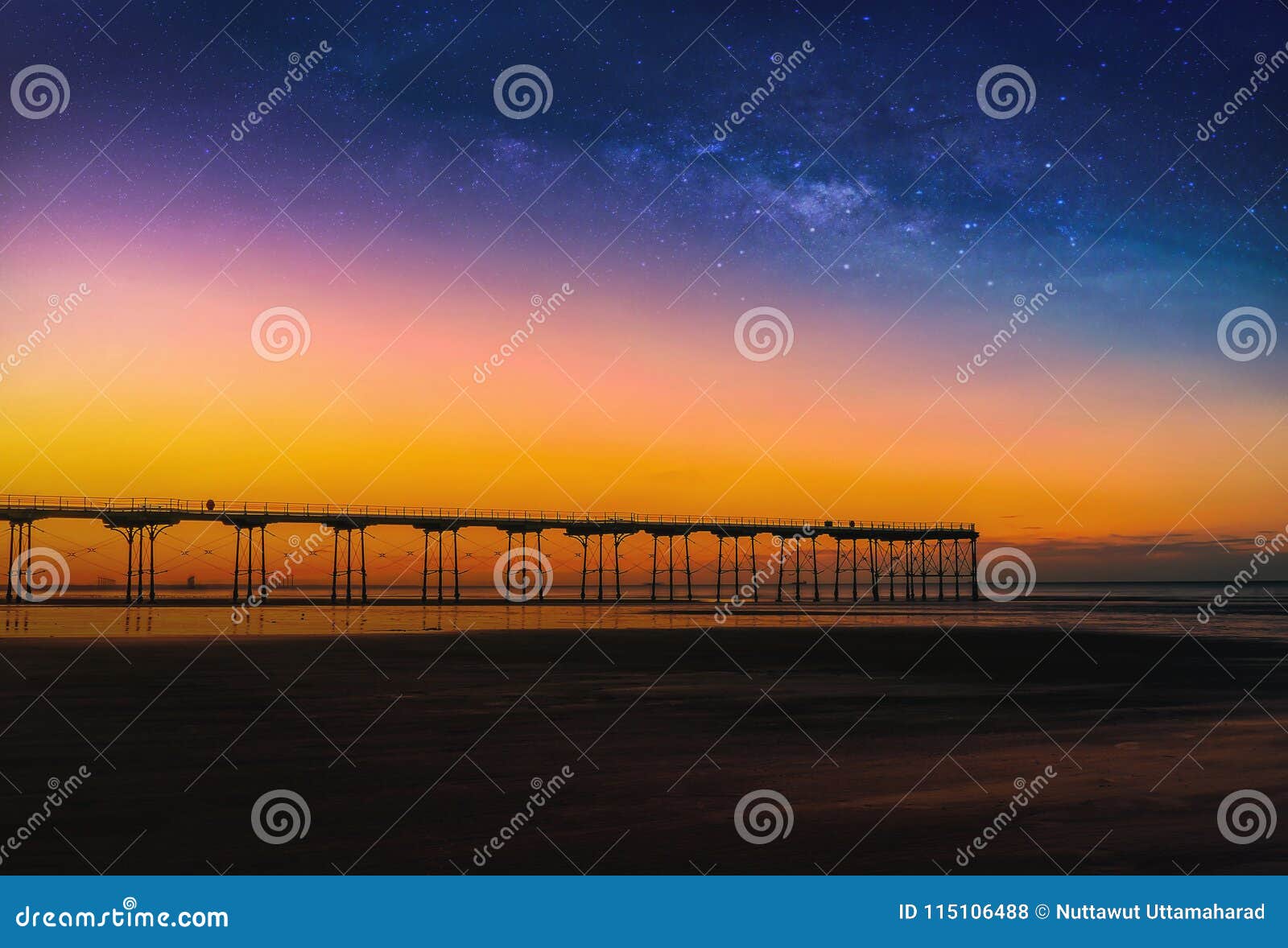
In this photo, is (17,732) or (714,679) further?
(714,679)

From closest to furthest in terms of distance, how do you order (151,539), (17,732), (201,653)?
(17,732), (201,653), (151,539)

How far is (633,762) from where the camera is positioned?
423 inches

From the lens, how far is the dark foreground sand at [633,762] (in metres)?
7.29

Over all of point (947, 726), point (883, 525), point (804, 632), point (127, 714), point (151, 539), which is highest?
point (883, 525)

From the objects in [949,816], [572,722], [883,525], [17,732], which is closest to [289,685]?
[17,732]

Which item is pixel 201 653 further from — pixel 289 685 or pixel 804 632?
pixel 804 632

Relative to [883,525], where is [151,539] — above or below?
below

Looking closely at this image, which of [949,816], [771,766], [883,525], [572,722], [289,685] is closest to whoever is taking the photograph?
[949,816]

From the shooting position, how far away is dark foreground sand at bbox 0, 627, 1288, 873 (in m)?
7.29

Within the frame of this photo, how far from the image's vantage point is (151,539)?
211 ft

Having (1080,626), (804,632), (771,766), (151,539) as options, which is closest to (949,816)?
(771,766)

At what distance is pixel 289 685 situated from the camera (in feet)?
59.3

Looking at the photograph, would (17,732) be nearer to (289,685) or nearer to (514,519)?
(289,685)

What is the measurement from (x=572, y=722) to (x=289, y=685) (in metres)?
6.99
